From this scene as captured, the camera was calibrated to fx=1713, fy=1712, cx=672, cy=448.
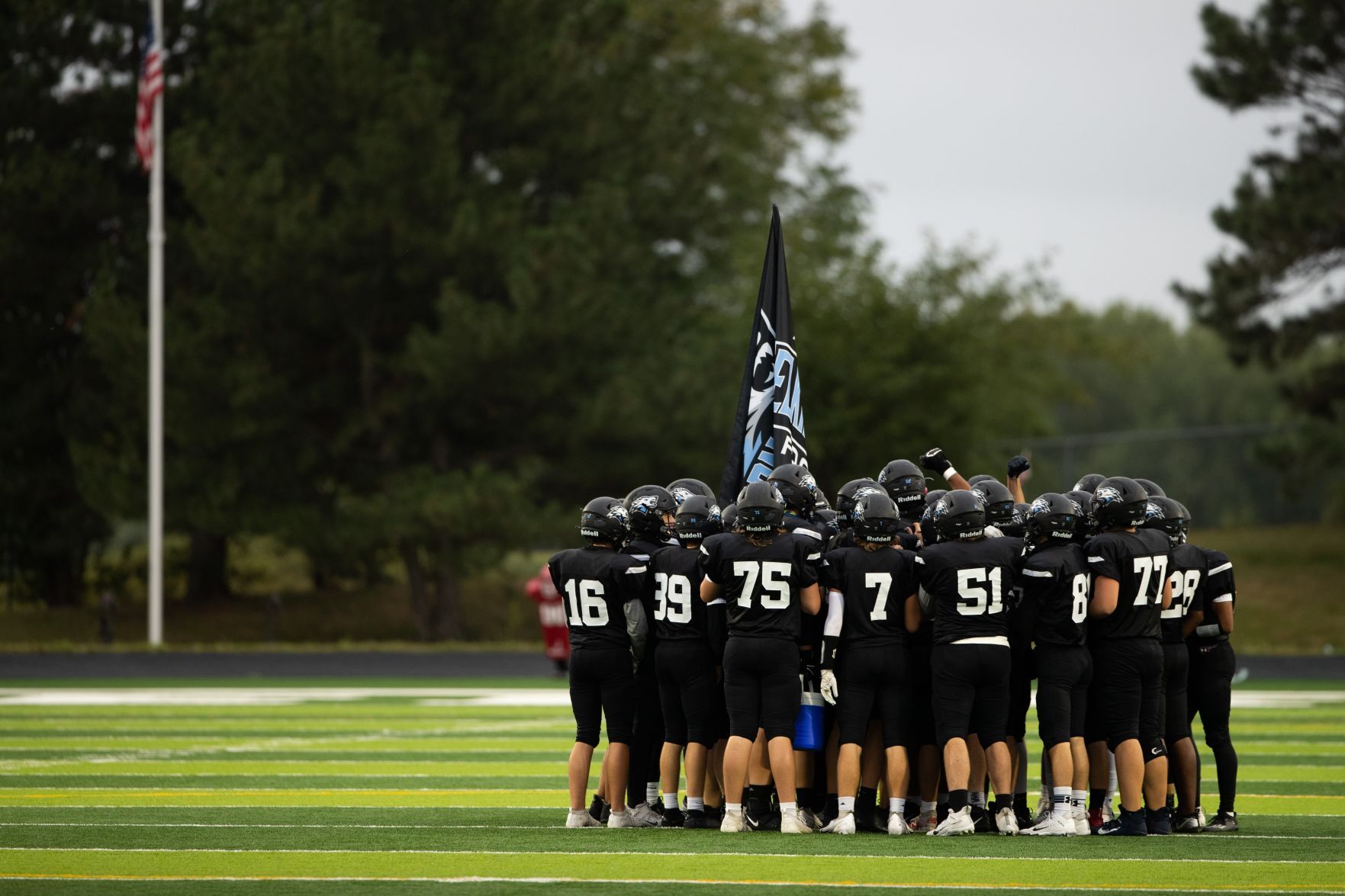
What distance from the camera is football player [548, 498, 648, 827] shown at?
1022 cm

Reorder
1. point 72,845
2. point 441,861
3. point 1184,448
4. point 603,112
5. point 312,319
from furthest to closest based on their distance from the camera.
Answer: point 1184,448, point 603,112, point 312,319, point 72,845, point 441,861

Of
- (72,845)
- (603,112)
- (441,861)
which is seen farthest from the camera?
(603,112)

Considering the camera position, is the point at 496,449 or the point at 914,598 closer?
the point at 914,598

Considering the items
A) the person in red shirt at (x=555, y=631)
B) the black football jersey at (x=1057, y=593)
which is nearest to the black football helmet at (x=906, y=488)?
the black football jersey at (x=1057, y=593)

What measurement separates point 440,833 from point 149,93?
69.7 feet

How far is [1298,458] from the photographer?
116ft

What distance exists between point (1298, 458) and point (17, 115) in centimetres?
2661

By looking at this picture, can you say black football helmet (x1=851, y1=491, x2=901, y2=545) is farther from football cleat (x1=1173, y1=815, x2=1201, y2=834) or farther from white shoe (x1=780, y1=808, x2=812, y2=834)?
football cleat (x1=1173, y1=815, x2=1201, y2=834)

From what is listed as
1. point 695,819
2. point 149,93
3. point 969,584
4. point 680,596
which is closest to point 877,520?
point 969,584

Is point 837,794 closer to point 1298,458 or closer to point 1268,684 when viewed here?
point 1268,684

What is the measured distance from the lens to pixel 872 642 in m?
9.88

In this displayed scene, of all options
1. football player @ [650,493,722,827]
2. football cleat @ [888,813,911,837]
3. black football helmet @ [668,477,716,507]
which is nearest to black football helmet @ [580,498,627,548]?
football player @ [650,493,722,827]

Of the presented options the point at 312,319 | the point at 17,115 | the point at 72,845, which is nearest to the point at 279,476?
the point at 312,319

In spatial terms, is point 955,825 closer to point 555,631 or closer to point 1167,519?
point 1167,519
